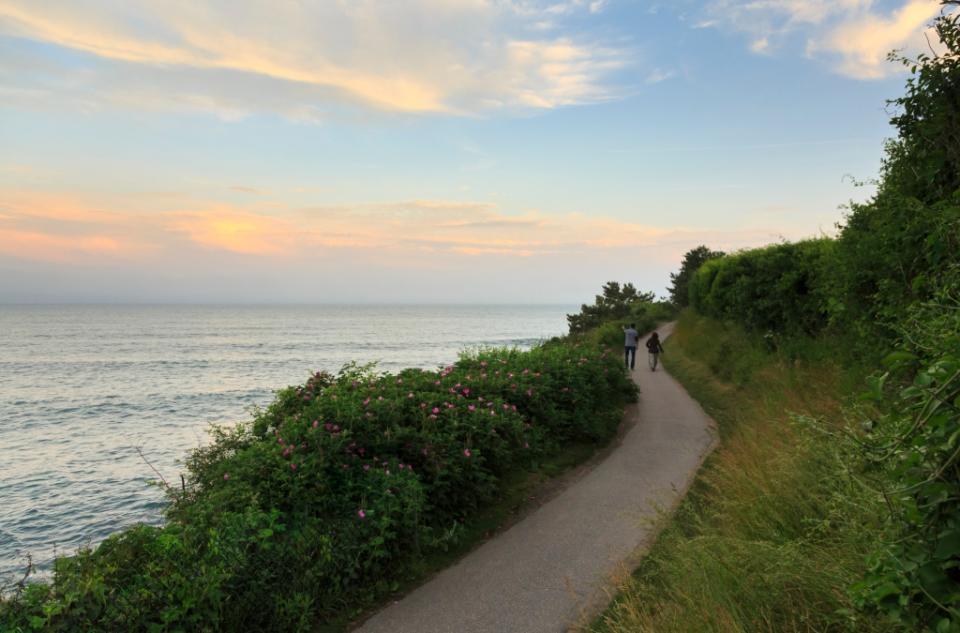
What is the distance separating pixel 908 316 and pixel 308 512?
6961 mm

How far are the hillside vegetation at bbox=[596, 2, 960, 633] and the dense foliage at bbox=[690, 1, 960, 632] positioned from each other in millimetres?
12

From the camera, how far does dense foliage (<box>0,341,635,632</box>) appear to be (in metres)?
4.35

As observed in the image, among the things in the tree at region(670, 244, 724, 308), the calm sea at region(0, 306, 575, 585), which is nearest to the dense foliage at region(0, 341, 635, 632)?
the calm sea at region(0, 306, 575, 585)

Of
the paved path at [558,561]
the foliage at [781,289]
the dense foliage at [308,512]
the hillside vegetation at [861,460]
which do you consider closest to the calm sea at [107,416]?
the dense foliage at [308,512]

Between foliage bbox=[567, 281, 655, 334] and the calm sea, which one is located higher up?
foliage bbox=[567, 281, 655, 334]

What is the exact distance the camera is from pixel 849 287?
27.5ft

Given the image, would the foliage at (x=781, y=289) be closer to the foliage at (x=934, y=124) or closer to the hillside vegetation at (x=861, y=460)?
the hillside vegetation at (x=861, y=460)

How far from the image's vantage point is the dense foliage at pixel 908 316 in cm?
175

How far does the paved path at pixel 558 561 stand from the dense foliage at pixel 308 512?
1.78 ft

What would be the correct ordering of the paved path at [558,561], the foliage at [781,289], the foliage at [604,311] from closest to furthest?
the paved path at [558,561]
the foliage at [781,289]
the foliage at [604,311]

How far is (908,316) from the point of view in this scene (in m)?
5.88

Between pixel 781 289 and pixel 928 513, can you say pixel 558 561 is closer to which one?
pixel 928 513

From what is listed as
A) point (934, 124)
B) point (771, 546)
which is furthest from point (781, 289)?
point (771, 546)

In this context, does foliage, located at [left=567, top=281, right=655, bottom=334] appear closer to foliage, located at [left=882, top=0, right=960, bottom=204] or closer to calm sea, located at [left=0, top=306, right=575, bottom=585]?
calm sea, located at [left=0, top=306, right=575, bottom=585]
